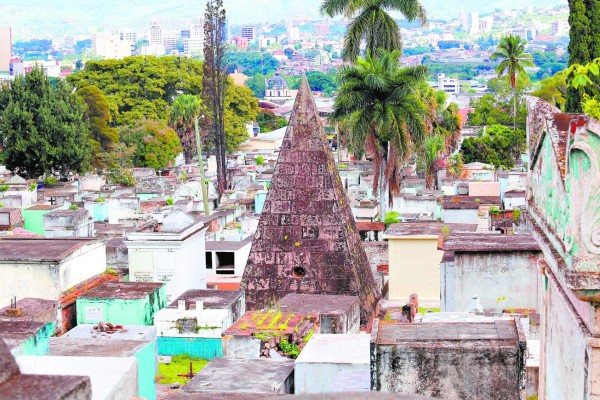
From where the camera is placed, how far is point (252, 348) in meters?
16.7

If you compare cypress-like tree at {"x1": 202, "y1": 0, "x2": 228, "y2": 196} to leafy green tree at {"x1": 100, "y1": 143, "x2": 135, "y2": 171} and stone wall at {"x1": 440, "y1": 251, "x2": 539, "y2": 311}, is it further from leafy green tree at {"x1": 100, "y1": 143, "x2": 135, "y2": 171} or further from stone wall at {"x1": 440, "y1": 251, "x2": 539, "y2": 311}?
stone wall at {"x1": 440, "y1": 251, "x2": 539, "y2": 311}

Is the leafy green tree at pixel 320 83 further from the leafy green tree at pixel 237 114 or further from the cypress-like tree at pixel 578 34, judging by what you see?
the cypress-like tree at pixel 578 34

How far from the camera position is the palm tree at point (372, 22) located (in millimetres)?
40750

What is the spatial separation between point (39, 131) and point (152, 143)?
1008 centimetres

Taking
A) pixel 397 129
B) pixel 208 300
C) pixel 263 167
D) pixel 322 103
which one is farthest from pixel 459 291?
pixel 322 103

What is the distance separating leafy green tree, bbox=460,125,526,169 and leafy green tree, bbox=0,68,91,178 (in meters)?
20.0

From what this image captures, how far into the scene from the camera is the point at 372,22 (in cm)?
4084

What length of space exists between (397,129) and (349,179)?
16196 millimetres

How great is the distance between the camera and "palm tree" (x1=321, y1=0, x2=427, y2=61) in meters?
40.8

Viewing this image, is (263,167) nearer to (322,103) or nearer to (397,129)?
(397,129)

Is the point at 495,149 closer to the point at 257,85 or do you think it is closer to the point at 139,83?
the point at 139,83

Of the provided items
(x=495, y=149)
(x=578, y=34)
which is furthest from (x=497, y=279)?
(x=495, y=149)

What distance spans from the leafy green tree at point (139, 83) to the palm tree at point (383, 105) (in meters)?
41.3

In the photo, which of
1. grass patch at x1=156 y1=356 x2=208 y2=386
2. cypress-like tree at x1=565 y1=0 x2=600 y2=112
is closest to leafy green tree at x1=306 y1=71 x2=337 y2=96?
cypress-like tree at x1=565 y1=0 x2=600 y2=112
